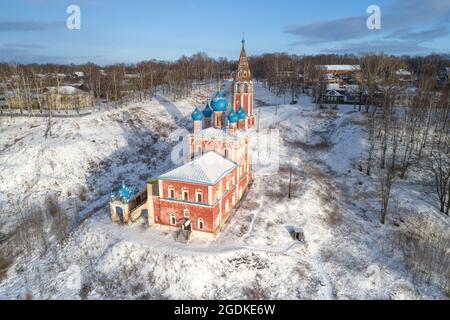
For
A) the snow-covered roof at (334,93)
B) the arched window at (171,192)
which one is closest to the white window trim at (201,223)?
the arched window at (171,192)

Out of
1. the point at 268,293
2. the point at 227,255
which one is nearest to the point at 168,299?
the point at 227,255

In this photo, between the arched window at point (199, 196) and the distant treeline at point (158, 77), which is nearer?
the arched window at point (199, 196)

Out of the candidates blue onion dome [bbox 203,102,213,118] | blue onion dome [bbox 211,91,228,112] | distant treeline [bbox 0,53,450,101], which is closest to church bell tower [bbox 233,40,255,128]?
blue onion dome [bbox 203,102,213,118]

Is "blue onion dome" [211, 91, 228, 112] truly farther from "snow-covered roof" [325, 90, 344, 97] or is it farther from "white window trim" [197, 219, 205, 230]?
"snow-covered roof" [325, 90, 344, 97]

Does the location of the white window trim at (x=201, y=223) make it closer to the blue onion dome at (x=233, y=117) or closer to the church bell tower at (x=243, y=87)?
the blue onion dome at (x=233, y=117)

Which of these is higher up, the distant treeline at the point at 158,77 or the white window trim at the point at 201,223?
the distant treeline at the point at 158,77

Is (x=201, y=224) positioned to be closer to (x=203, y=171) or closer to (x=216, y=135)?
(x=203, y=171)

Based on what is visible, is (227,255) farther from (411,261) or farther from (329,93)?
(329,93)

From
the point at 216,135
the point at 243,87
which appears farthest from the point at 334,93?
the point at 216,135
